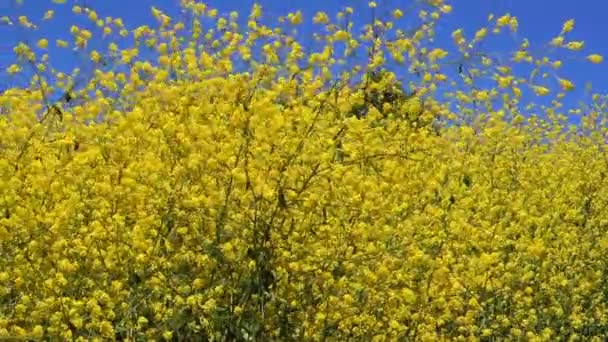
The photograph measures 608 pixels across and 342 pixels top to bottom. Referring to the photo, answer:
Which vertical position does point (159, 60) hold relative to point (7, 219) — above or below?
above

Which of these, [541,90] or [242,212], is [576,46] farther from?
[242,212]

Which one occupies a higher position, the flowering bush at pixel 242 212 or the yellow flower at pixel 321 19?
the yellow flower at pixel 321 19

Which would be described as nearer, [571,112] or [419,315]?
[419,315]

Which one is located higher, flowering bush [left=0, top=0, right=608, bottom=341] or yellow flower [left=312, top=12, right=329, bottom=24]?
yellow flower [left=312, top=12, right=329, bottom=24]

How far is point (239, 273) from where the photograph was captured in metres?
4.91

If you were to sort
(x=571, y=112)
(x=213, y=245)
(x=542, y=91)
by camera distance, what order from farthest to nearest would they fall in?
(x=571, y=112) < (x=542, y=91) < (x=213, y=245)

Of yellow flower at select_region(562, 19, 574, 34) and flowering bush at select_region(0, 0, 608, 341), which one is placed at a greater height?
yellow flower at select_region(562, 19, 574, 34)

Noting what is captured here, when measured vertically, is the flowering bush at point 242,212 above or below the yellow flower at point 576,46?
below

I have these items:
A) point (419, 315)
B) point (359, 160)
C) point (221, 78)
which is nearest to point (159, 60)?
point (221, 78)

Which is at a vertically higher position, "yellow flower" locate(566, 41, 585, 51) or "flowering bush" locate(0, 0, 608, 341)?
"yellow flower" locate(566, 41, 585, 51)

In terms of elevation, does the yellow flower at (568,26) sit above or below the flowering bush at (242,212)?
above

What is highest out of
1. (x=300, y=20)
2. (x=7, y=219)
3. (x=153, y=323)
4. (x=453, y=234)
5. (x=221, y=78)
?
(x=300, y=20)

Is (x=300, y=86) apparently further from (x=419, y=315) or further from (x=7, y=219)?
(x=7, y=219)

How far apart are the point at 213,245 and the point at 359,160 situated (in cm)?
87
